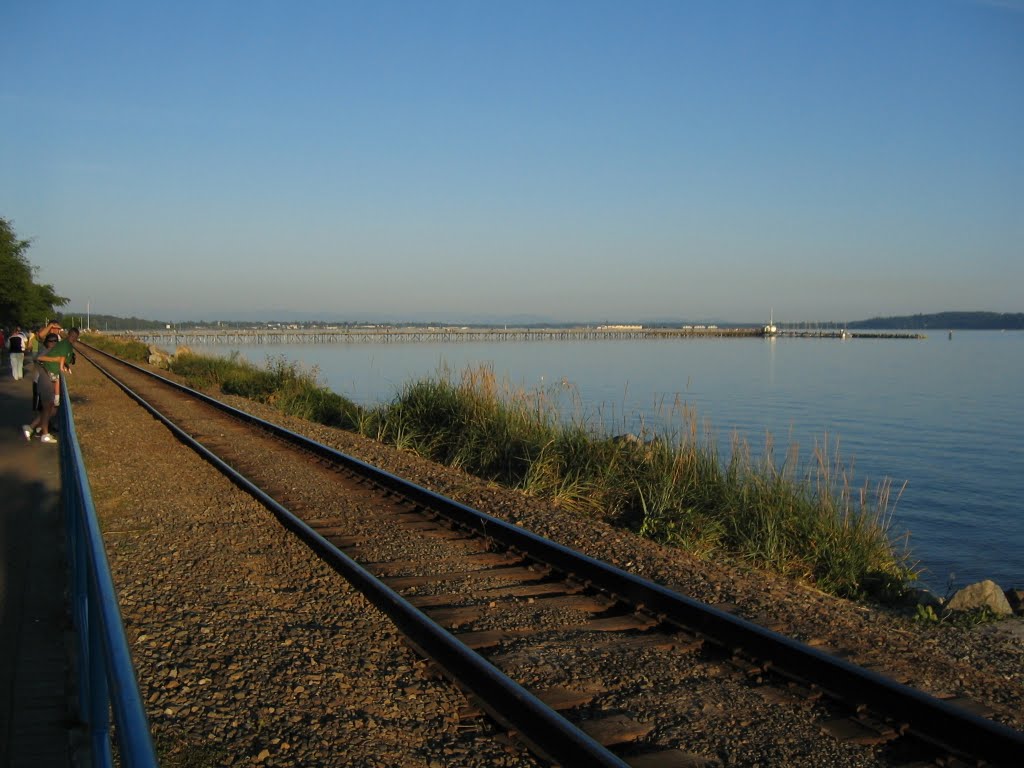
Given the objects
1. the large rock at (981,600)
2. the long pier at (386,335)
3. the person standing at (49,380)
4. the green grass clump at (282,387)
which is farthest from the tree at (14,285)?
the long pier at (386,335)

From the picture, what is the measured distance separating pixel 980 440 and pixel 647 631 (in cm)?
2360

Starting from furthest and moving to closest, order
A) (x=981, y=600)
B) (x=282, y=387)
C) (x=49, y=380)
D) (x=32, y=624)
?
(x=282, y=387) < (x=49, y=380) < (x=981, y=600) < (x=32, y=624)

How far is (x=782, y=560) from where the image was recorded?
9.12 m

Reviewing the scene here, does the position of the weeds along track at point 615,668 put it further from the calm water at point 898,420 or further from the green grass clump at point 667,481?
the calm water at point 898,420

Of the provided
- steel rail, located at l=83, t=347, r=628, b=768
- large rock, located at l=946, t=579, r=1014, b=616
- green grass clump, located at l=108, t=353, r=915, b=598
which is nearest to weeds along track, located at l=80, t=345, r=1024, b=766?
steel rail, located at l=83, t=347, r=628, b=768

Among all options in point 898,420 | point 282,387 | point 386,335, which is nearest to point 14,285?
point 282,387

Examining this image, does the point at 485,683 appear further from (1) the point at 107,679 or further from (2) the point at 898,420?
(2) the point at 898,420

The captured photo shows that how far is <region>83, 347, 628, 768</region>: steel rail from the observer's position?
13.1 ft

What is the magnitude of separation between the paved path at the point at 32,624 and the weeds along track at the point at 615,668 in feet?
6.79

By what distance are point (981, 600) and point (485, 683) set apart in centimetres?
556

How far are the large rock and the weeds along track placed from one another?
140 inches

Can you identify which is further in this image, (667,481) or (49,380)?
(49,380)

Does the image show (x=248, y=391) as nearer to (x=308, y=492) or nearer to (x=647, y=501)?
(x=308, y=492)

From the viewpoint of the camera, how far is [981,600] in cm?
809
